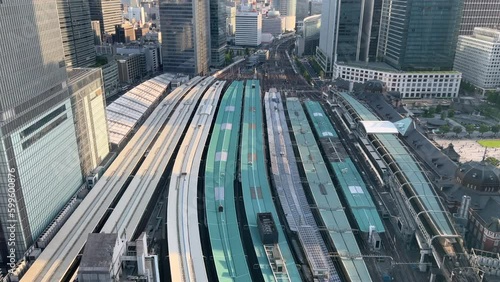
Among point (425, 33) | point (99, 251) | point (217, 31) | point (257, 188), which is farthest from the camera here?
point (217, 31)

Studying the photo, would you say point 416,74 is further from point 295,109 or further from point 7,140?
point 7,140

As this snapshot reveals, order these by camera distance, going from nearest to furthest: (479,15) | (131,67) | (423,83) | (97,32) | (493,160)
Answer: (493,160) < (423,83) < (131,67) < (479,15) < (97,32)

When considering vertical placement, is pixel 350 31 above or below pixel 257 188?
above

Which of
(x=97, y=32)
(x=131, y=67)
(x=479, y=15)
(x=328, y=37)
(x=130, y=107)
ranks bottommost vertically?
(x=130, y=107)

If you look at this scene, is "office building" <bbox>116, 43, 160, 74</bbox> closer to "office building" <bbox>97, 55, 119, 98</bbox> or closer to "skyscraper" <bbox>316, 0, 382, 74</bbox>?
"office building" <bbox>97, 55, 119, 98</bbox>

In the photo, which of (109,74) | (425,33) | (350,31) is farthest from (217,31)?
(425,33)

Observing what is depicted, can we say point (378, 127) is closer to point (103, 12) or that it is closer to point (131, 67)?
point (131, 67)

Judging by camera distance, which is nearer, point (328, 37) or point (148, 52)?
point (148, 52)
